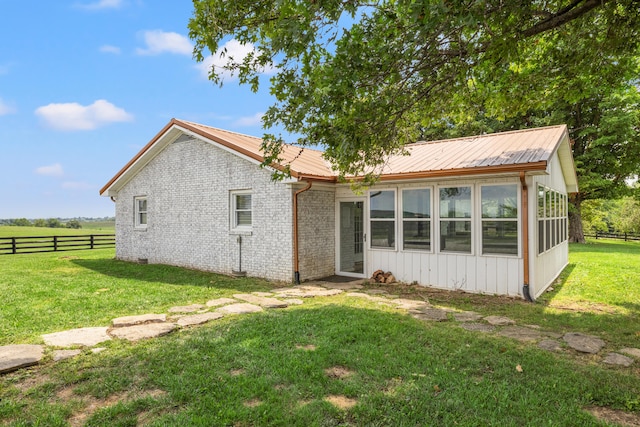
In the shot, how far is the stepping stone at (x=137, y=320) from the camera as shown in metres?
5.56

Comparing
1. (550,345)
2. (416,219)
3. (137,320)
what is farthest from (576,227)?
(137,320)

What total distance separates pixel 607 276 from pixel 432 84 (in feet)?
30.4

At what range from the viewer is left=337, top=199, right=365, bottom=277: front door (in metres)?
10.6

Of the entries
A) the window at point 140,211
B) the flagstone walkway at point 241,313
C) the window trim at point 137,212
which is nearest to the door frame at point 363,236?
the flagstone walkway at point 241,313

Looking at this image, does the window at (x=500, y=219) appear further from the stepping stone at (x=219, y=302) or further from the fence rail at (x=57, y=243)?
the fence rail at (x=57, y=243)

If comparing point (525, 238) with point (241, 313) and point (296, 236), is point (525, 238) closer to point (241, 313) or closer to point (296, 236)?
point (296, 236)

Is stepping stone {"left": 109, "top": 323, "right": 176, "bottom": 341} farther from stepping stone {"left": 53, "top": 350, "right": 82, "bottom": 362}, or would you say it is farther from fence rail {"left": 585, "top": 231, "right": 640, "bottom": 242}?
fence rail {"left": 585, "top": 231, "right": 640, "bottom": 242}

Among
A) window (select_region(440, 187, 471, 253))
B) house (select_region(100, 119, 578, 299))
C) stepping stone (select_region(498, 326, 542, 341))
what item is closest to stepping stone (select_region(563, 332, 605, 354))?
stepping stone (select_region(498, 326, 542, 341))

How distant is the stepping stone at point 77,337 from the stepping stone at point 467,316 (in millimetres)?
5262

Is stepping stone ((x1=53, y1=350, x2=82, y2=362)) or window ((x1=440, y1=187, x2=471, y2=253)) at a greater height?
window ((x1=440, y1=187, x2=471, y2=253))

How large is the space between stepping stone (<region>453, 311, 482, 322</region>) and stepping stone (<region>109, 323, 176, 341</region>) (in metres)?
4.50

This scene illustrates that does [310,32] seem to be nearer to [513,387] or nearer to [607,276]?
[513,387]

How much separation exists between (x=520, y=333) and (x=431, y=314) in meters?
1.41

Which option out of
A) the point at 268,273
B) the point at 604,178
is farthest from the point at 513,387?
the point at 604,178
